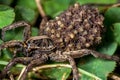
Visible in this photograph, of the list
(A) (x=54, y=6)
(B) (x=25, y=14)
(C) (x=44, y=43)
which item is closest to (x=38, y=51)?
(C) (x=44, y=43)

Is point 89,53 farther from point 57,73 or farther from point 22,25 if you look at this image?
point 22,25

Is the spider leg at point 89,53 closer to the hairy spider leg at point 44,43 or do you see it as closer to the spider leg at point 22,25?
the hairy spider leg at point 44,43

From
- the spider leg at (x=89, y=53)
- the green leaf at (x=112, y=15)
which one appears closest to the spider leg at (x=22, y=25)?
the spider leg at (x=89, y=53)

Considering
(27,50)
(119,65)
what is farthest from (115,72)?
(27,50)

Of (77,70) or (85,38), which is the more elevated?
(85,38)

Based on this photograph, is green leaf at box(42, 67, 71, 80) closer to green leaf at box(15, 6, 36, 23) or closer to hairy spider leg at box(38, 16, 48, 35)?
hairy spider leg at box(38, 16, 48, 35)

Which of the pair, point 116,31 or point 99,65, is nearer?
point 99,65

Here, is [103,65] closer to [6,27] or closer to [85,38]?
[85,38]
